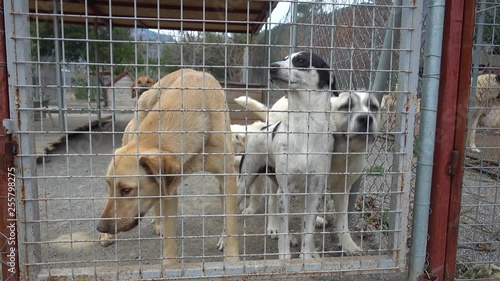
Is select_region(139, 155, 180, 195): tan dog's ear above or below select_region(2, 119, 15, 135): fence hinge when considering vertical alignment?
below

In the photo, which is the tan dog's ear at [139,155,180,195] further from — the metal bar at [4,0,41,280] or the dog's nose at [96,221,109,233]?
the metal bar at [4,0,41,280]

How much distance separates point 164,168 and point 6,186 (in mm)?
790

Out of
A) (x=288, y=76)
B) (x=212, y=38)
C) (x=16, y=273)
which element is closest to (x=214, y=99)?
(x=288, y=76)

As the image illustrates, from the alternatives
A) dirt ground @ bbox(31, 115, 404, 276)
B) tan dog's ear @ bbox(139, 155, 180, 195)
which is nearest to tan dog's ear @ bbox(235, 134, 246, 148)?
dirt ground @ bbox(31, 115, 404, 276)

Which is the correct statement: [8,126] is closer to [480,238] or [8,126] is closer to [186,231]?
[186,231]

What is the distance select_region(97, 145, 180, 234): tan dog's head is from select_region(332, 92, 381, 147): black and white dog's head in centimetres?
116

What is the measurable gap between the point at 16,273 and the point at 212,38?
11.6 m

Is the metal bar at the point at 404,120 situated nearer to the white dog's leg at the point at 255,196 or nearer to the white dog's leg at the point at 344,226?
the white dog's leg at the point at 344,226

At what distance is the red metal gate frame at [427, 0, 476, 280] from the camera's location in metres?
1.92

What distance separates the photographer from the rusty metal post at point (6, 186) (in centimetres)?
177

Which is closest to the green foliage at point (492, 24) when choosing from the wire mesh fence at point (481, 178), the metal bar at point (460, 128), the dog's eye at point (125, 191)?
the wire mesh fence at point (481, 178)

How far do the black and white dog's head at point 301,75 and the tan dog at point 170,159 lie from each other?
17.6 inches

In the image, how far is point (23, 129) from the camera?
5.99ft

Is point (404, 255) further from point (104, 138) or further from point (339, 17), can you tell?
point (104, 138)
